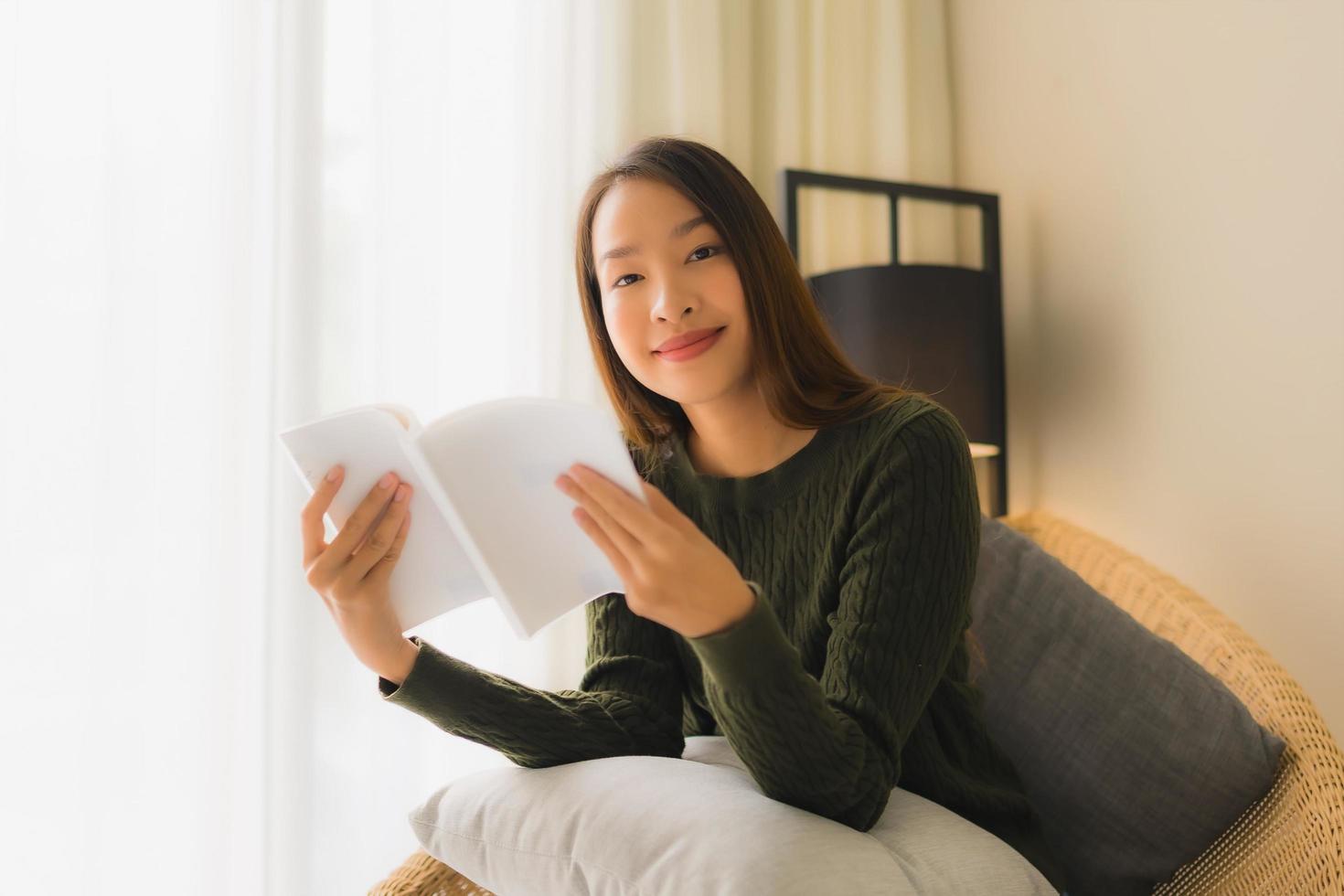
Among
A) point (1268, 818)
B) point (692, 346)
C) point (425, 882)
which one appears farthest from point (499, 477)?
point (1268, 818)

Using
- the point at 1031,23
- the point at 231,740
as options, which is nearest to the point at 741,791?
the point at 231,740

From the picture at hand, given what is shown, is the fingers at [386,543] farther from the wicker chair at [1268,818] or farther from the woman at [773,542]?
the wicker chair at [1268,818]

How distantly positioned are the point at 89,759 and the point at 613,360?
32.8 inches

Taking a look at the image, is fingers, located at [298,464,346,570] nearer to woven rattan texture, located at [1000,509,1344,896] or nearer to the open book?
the open book

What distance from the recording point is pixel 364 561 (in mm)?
857

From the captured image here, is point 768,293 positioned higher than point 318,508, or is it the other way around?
point 768,293

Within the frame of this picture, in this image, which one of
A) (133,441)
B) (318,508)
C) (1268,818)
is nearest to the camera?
(318,508)

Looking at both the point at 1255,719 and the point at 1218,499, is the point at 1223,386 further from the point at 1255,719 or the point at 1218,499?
the point at 1255,719

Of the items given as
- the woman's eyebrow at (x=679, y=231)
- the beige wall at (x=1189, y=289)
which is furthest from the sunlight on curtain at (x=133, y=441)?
the beige wall at (x=1189, y=289)

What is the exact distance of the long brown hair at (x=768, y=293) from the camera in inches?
38.2

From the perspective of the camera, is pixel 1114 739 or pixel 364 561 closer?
pixel 364 561

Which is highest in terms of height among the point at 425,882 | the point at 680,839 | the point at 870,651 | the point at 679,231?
the point at 679,231

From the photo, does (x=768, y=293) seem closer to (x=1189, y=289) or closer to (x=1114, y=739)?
(x=1114, y=739)

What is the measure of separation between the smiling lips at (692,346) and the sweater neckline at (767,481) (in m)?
0.15
